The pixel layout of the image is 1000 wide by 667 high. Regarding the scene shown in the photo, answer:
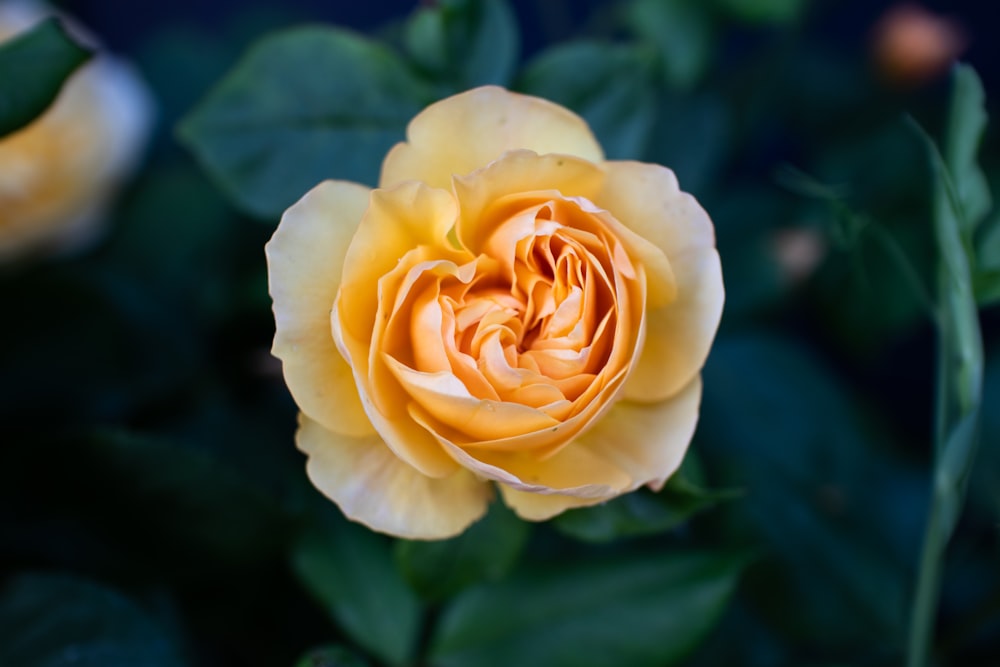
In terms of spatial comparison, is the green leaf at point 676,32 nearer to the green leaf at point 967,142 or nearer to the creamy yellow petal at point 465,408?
the green leaf at point 967,142

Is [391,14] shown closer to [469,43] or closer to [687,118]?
[687,118]

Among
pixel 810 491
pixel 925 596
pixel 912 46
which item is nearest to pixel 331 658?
pixel 925 596

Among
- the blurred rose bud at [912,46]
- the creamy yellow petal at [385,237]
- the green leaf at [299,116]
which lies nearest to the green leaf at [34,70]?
the green leaf at [299,116]

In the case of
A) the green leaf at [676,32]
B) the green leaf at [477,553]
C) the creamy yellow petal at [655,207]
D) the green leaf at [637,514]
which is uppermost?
the creamy yellow petal at [655,207]

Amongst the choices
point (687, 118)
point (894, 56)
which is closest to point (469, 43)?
point (687, 118)

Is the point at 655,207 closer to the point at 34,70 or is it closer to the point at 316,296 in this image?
the point at 316,296

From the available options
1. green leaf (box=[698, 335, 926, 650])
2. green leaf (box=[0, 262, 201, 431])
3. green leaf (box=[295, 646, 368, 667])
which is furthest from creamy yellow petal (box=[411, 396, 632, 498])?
green leaf (box=[0, 262, 201, 431])
